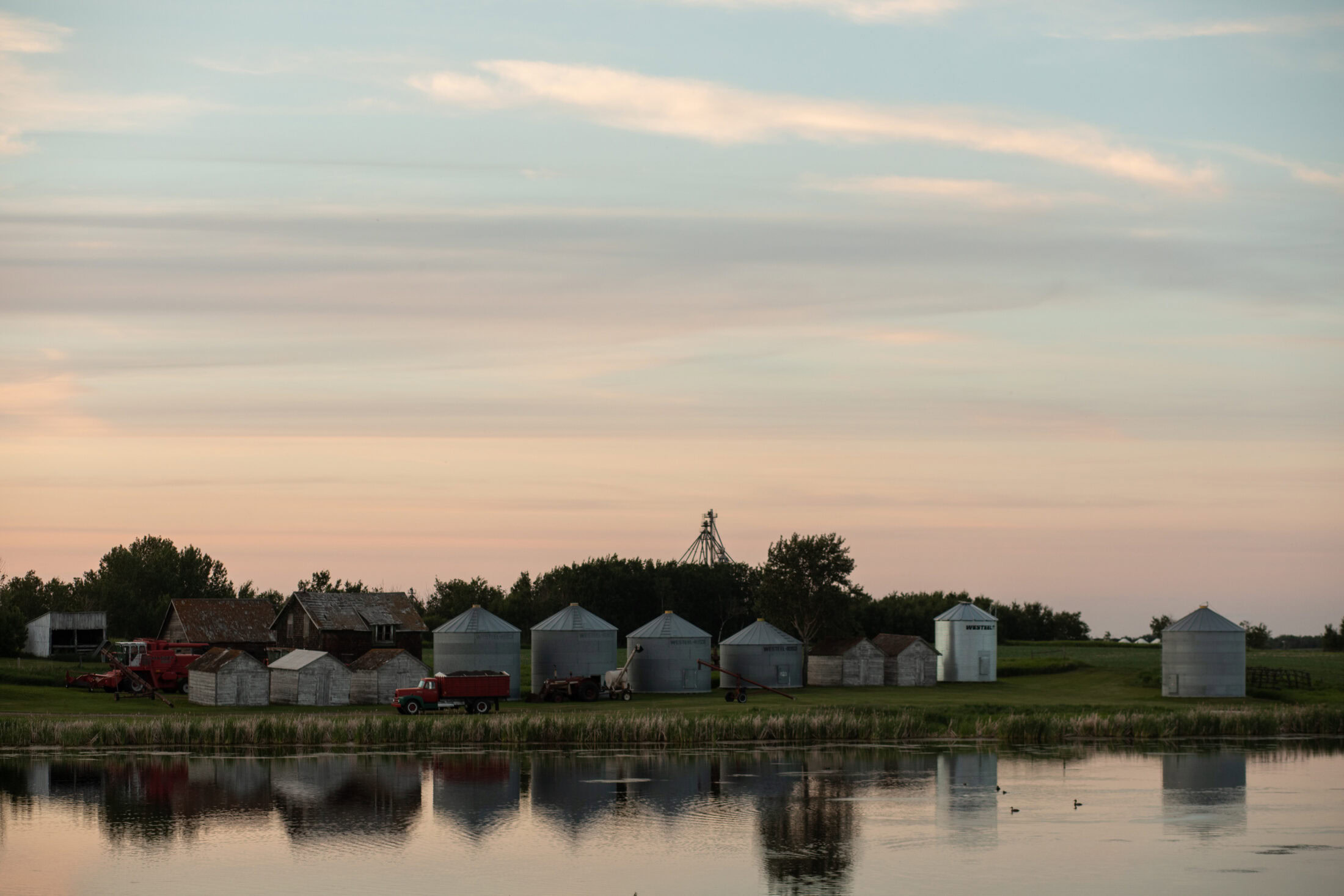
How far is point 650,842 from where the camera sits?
148 feet

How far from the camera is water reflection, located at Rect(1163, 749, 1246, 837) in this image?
47.7 m

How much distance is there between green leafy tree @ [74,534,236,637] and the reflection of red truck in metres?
79.4

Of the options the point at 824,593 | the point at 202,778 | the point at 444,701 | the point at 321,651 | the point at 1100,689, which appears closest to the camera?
the point at 202,778

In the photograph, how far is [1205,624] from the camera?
8725 cm

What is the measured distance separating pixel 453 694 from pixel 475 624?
1272 cm

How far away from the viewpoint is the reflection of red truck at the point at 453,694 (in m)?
74.6

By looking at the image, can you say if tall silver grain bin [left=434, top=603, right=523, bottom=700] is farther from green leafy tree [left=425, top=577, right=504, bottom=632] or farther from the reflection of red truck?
green leafy tree [left=425, top=577, right=504, bottom=632]

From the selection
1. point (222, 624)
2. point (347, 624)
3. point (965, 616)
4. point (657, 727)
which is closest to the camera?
point (657, 727)

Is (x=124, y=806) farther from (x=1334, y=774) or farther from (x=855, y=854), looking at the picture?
(x=1334, y=774)

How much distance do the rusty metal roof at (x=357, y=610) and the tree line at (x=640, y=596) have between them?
27.0 metres

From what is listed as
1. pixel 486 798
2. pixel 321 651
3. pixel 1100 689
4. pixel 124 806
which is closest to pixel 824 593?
pixel 1100 689

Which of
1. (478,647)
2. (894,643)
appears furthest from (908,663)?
(478,647)

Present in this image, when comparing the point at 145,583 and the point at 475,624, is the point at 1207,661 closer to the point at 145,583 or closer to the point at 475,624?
the point at 475,624

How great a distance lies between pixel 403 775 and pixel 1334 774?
34.8 metres
